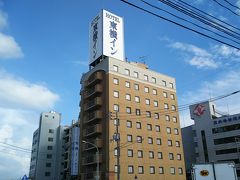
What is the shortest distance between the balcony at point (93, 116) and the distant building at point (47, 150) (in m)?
49.4

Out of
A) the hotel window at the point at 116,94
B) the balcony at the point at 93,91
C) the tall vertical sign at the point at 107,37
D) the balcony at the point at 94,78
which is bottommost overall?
the hotel window at the point at 116,94

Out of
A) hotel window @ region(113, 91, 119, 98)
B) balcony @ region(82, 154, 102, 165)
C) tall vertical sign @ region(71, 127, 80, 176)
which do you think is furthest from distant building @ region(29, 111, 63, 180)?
hotel window @ region(113, 91, 119, 98)

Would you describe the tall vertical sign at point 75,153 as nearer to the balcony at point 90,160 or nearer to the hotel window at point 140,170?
the balcony at point 90,160

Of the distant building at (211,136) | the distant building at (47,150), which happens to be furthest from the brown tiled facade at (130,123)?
the distant building at (47,150)

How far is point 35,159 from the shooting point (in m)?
102

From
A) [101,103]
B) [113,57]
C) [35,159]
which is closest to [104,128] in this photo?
[101,103]

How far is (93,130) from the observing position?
5425 cm

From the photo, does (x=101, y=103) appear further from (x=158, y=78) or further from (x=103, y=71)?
(x=158, y=78)

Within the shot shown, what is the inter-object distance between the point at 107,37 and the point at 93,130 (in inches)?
775

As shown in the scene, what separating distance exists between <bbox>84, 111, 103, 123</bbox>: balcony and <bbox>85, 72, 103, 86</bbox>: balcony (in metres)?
6.31

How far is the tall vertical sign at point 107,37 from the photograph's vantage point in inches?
2344

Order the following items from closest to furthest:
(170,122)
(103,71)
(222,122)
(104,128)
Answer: (104,128), (103,71), (170,122), (222,122)

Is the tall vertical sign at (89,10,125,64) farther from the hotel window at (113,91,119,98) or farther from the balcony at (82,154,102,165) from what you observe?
the balcony at (82,154,102,165)

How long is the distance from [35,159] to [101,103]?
191ft
